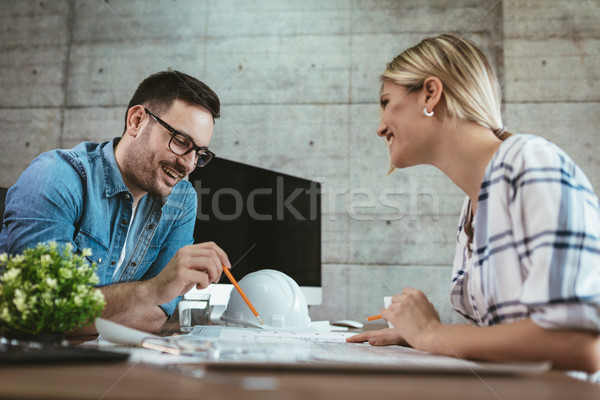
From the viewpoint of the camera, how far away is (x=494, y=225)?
2.79 feet

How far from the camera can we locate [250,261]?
1898 mm

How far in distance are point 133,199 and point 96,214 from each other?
0.55 ft

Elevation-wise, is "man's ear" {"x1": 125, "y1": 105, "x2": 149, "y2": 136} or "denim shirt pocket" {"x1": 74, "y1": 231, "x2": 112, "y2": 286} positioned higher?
"man's ear" {"x1": 125, "y1": 105, "x2": 149, "y2": 136}

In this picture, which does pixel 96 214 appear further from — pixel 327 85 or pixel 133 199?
pixel 327 85

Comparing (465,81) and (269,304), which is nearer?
(465,81)

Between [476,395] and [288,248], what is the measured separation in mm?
1687

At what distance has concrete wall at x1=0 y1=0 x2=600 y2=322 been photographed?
2822 mm

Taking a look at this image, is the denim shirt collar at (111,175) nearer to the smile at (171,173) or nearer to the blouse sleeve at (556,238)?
the smile at (171,173)

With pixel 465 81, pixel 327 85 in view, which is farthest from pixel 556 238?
pixel 327 85

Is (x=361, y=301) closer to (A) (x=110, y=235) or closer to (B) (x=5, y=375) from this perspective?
(A) (x=110, y=235)

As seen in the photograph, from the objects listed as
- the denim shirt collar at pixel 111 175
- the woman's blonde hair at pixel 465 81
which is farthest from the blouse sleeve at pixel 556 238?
the denim shirt collar at pixel 111 175

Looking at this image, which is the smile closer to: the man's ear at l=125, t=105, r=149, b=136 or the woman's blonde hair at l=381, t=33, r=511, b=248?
the man's ear at l=125, t=105, r=149, b=136

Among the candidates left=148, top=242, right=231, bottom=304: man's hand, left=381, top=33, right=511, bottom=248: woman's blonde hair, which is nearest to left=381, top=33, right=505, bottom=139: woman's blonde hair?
left=381, top=33, right=511, bottom=248: woman's blonde hair

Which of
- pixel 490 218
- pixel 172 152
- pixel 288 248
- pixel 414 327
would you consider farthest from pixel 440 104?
pixel 288 248
